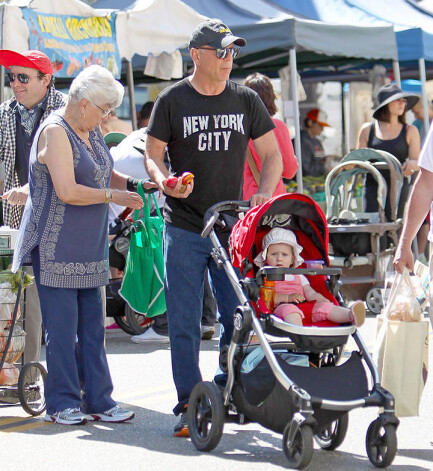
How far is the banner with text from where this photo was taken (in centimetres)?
980

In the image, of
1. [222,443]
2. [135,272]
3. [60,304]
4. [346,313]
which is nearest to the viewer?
[346,313]

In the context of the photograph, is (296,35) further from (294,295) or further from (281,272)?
(281,272)

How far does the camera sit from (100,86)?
5395 millimetres

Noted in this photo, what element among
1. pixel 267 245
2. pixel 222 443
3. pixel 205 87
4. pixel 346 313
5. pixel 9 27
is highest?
pixel 9 27

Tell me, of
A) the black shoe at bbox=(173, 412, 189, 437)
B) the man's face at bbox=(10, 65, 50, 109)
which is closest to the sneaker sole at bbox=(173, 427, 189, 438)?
the black shoe at bbox=(173, 412, 189, 437)

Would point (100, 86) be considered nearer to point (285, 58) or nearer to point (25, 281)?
point (25, 281)

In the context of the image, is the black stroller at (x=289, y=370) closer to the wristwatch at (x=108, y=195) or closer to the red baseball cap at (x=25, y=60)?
the wristwatch at (x=108, y=195)

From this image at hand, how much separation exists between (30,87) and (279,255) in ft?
6.40

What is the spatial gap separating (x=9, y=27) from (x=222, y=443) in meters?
5.31

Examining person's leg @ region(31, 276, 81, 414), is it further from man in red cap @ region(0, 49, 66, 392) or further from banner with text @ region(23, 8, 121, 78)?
banner with text @ region(23, 8, 121, 78)

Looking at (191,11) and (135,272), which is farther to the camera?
(191,11)

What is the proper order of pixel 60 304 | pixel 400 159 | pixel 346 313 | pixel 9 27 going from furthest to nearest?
1. pixel 400 159
2. pixel 9 27
3. pixel 60 304
4. pixel 346 313

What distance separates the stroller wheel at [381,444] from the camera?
4551mm

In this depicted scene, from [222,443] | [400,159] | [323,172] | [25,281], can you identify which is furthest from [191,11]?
[222,443]
